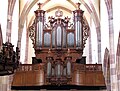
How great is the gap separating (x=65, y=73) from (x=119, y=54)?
3.67m

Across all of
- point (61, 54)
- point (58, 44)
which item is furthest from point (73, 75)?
point (58, 44)

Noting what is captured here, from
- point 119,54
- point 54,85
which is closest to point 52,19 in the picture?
point 54,85

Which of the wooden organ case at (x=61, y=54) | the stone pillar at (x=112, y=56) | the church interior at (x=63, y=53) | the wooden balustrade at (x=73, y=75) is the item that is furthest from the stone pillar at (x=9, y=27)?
the stone pillar at (x=112, y=56)

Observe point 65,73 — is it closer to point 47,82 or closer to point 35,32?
point 47,82

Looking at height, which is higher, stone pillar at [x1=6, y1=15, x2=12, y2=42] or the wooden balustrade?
stone pillar at [x1=6, y1=15, x2=12, y2=42]

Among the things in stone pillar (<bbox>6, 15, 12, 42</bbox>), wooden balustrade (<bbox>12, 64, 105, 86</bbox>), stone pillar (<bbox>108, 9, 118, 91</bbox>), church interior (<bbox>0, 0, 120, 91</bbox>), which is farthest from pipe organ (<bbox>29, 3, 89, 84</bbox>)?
stone pillar (<bbox>108, 9, 118, 91</bbox>)

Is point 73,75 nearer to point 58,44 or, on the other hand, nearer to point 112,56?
point 58,44

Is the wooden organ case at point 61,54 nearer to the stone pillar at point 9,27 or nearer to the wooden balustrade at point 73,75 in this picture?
the wooden balustrade at point 73,75

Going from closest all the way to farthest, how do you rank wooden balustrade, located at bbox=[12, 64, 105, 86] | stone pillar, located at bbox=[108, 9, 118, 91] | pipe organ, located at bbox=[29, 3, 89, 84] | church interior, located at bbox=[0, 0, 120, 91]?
stone pillar, located at bbox=[108, 9, 118, 91] → church interior, located at bbox=[0, 0, 120, 91] → pipe organ, located at bbox=[29, 3, 89, 84] → wooden balustrade, located at bbox=[12, 64, 105, 86]

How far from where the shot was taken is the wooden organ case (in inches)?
750

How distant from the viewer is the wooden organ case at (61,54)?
1905cm

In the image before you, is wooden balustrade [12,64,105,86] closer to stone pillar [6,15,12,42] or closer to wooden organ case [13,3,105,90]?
wooden organ case [13,3,105,90]

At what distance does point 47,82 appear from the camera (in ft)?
62.4

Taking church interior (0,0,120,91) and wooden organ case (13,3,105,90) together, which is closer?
church interior (0,0,120,91)
